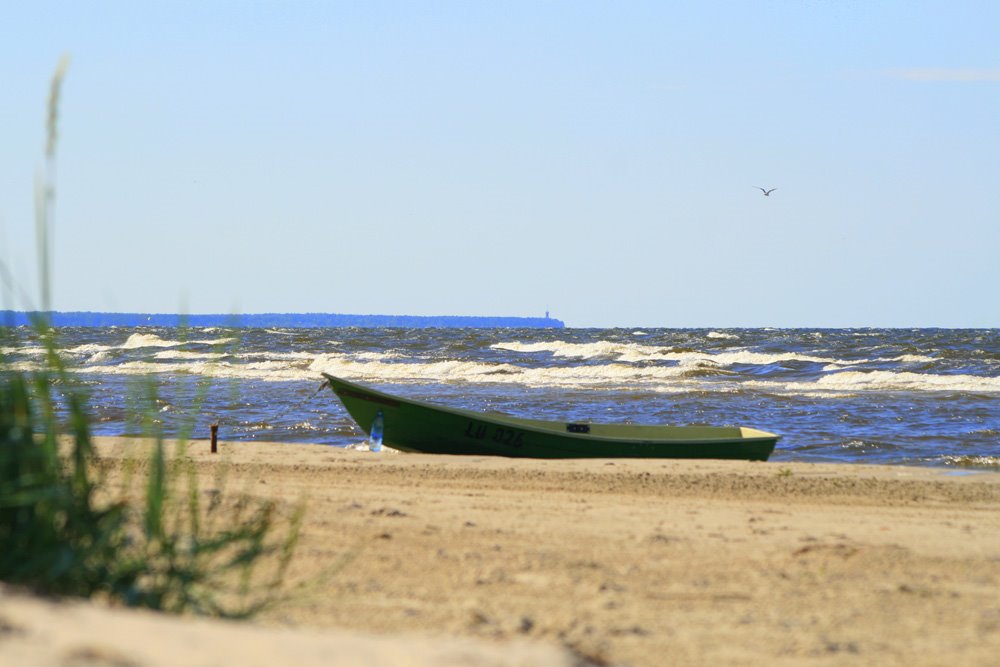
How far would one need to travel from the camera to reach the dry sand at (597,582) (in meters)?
3.06

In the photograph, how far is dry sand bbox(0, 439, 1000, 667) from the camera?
3.06 metres

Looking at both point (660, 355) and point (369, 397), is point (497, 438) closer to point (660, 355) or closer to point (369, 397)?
point (369, 397)

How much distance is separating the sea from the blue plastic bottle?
167 centimetres

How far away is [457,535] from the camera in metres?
6.53

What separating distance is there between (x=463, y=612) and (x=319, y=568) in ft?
3.04

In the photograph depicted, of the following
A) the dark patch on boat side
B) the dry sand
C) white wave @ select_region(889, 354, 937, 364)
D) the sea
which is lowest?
the sea

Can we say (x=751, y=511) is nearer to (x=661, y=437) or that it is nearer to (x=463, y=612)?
(x=463, y=612)

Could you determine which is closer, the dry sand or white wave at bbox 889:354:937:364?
the dry sand

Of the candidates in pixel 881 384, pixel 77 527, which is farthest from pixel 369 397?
pixel 881 384

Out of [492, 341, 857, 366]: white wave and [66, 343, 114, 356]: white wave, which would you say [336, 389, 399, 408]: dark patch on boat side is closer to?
[492, 341, 857, 366]: white wave

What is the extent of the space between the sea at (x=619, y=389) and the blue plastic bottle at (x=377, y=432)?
5.48 ft

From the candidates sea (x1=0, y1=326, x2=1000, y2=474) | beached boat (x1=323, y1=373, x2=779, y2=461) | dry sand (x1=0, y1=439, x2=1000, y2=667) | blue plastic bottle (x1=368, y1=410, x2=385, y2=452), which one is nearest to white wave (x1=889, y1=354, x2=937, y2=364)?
sea (x1=0, y1=326, x2=1000, y2=474)

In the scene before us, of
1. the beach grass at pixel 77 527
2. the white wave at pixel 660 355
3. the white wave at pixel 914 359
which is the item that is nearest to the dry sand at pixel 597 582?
the beach grass at pixel 77 527

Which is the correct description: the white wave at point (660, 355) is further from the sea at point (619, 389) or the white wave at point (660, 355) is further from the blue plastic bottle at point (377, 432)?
the blue plastic bottle at point (377, 432)
